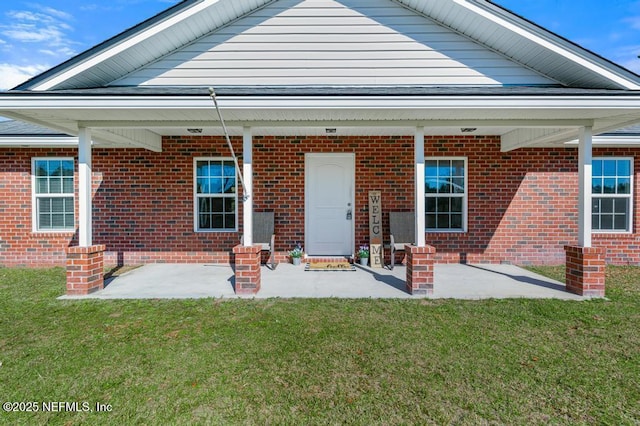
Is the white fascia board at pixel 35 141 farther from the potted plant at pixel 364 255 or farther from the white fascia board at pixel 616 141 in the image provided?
the white fascia board at pixel 616 141

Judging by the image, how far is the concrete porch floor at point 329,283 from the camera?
539 centimetres

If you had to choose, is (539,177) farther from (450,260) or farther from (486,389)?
(486,389)

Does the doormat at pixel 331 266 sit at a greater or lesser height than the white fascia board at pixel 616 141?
lesser

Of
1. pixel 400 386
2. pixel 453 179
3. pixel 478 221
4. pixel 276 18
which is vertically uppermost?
pixel 276 18

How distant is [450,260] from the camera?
7836mm

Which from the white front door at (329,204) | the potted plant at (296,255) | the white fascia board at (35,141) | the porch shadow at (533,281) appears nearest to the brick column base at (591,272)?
the porch shadow at (533,281)

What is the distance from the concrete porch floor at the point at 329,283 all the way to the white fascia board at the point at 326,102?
283 cm

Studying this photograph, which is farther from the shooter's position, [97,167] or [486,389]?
[97,167]

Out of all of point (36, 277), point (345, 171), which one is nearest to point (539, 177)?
point (345, 171)

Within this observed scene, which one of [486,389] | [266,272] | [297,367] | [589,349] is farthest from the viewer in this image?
[266,272]

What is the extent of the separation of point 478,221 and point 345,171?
326 centimetres

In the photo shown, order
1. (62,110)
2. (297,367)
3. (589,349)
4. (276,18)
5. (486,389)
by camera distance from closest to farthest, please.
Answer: (486,389) → (297,367) → (589,349) → (62,110) → (276,18)

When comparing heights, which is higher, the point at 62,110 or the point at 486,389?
the point at 62,110

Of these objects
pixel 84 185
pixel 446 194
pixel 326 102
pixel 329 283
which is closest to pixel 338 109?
pixel 326 102
